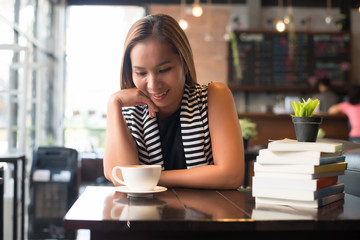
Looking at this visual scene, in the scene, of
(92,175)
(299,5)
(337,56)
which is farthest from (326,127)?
(92,175)

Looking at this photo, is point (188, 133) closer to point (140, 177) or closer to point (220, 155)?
point (220, 155)

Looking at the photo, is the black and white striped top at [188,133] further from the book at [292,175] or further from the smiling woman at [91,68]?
the smiling woman at [91,68]

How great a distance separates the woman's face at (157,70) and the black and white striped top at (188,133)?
0.31 ft

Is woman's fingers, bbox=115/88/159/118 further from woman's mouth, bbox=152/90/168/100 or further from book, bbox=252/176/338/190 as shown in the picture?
book, bbox=252/176/338/190

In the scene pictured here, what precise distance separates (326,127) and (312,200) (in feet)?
18.8

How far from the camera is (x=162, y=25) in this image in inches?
54.9

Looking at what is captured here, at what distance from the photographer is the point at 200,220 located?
81 cm

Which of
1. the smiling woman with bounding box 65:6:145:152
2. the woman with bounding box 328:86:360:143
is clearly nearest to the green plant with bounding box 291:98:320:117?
the woman with bounding box 328:86:360:143

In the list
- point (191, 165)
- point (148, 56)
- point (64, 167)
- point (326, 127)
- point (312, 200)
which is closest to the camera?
point (312, 200)

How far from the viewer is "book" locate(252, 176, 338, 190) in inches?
38.3

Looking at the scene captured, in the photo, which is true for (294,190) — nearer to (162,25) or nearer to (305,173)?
(305,173)

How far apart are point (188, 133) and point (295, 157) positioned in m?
0.52

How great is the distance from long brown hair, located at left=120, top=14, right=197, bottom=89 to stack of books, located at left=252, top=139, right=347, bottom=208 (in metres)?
0.50

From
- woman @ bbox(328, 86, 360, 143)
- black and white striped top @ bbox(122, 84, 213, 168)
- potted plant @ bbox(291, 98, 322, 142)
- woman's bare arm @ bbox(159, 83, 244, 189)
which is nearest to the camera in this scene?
potted plant @ bbox(291, 98, 322, 142)
